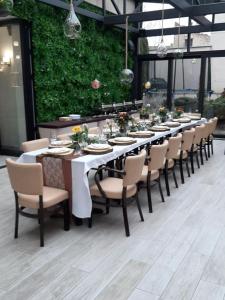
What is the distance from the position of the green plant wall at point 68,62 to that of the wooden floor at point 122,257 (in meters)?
3.06

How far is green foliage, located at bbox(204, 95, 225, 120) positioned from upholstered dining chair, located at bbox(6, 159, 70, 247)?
6711 mm

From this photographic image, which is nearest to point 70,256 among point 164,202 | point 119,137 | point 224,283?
point 224,283

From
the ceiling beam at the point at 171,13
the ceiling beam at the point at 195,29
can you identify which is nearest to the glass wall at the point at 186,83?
the ceiling beam at the point at 195,29

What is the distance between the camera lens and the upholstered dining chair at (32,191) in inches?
114

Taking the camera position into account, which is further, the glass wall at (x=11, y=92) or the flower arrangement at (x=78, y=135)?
the glass wall at (x=11, y=92)

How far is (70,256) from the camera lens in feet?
9.44

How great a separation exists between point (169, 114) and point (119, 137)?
8.07ft

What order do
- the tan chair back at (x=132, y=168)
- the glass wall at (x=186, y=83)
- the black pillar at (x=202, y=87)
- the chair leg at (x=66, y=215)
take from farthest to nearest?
the glass wall at (x=186, y=83), the black pillar at (x=202, y=87), the chair leg at (x=66, y=215), the tan chair back at (x=132, y=168)

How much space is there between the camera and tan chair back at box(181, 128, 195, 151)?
4.98m

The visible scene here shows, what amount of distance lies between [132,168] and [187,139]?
6.94ft

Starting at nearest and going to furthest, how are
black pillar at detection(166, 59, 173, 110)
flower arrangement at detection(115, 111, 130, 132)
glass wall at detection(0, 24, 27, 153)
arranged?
flower arrangement at detection(115, 111, 130, 132), glass wall at detection(0, 24, 27, 153), black pillar at detection(166, 59, 173, 110)

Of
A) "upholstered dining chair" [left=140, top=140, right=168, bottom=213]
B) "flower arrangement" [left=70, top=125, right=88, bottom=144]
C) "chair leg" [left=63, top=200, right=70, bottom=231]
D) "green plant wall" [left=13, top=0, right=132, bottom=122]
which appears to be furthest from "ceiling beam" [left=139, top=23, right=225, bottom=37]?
"chair leg" [left=63, top=200, right=70, bottom=231]

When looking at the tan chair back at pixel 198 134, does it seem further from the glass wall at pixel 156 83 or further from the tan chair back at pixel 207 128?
the glass wall at pixel 156 83

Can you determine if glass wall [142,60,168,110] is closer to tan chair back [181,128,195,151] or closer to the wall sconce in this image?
tan chair back [181,128,195,151]
